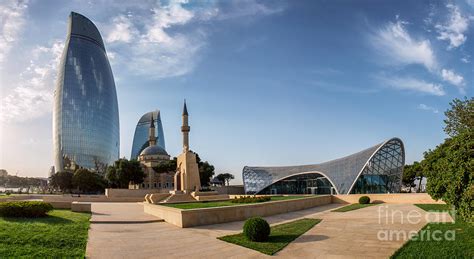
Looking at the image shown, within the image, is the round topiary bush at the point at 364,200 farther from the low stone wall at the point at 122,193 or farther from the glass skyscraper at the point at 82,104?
the glass skyscraper at the point at 82,104

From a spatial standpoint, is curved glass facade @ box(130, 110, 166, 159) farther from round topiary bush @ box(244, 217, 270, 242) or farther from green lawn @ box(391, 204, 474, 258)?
green lawn @ box(391, 204, 474, 258)

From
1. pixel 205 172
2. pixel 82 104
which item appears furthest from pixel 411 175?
pixel 82 104

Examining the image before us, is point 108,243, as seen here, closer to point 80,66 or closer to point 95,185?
point 95,185

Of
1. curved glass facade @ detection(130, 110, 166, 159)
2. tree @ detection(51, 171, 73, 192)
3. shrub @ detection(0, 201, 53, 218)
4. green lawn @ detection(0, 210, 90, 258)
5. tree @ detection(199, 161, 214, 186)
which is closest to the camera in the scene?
green lawn @ detection(0, 210, 90, 258)

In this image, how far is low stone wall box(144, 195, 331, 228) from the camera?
18156 mm

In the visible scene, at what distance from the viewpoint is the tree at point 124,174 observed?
2726 inches

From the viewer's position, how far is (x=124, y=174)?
69188 millimetres

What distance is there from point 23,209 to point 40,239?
188 inches

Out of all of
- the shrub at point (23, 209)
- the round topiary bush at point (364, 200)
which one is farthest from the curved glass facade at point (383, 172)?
the shrub at point (23, 209)

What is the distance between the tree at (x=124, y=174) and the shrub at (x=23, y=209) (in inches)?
2162

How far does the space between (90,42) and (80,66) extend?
1286cm

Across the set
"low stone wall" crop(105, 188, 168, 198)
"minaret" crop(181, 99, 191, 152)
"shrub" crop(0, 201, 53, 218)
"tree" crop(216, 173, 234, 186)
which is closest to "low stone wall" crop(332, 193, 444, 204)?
"minaret" crop(181, 99, 191, 152)

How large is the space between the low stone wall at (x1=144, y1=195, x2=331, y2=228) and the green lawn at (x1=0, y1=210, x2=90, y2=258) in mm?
5068

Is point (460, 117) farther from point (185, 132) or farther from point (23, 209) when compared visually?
point (185, 132)
